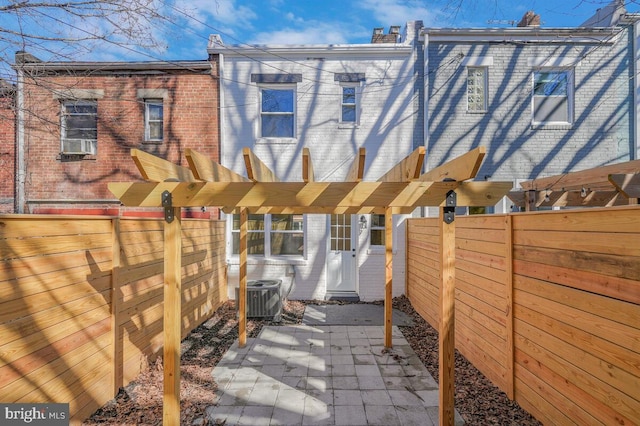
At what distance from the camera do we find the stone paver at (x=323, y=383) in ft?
9.61

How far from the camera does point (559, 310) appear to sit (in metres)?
2.51

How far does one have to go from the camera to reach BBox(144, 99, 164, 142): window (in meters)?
7.16

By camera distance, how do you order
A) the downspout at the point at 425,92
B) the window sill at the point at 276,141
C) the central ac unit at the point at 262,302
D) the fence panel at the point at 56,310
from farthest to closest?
the window sill at the point at 276,141, the downspout at the point at 425,92, the central ac unit at the point at 262,302, the fence panel at the point at 56,310

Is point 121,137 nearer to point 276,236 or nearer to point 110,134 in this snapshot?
point 110,134

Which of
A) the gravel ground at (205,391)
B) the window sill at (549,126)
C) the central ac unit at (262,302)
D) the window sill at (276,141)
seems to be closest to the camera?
the gravel ground at (205,391)

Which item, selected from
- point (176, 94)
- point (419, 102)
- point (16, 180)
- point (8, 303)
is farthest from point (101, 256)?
point (419, 102)

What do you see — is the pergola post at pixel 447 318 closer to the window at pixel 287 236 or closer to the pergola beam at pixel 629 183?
the pergola beam at pixel 629 183

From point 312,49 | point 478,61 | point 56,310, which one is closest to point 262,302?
point 56,310

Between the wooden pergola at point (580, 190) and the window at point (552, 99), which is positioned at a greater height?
the window at point (552, 99)

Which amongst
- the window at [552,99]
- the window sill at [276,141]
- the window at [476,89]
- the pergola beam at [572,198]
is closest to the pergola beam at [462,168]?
the pergola beam at [572,198]

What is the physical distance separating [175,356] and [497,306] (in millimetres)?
3509

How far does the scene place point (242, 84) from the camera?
23.5 feet

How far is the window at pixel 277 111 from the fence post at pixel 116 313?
4.74m

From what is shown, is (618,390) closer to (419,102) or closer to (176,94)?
(419,102)
